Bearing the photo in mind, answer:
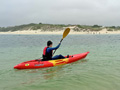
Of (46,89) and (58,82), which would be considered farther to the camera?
(58,82)

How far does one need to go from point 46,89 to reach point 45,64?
259 centimetres

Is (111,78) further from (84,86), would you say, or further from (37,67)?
(37,67)

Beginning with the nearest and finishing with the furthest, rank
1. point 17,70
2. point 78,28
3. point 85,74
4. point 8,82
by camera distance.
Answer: point 8,82, point 85,74, point 17,70, point 78,28

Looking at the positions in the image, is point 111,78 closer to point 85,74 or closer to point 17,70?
point 85,74

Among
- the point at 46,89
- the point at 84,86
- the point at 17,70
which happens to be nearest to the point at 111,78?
the point at 84,86

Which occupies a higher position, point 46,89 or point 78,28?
point 78,28

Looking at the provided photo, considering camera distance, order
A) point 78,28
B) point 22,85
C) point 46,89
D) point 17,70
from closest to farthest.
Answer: point 46,89
point 22,85
point 17,70
point 78,28

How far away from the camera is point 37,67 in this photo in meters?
6.55

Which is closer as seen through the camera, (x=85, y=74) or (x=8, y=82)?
(x=8, y=82)

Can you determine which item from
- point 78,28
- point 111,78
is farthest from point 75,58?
point 78,28

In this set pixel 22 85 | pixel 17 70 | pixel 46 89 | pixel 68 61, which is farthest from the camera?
pixel 68 61

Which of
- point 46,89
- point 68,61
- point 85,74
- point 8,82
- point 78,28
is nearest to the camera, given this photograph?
point 46,89

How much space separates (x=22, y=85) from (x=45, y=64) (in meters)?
2.25

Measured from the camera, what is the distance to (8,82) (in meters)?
Answer: 4.84
